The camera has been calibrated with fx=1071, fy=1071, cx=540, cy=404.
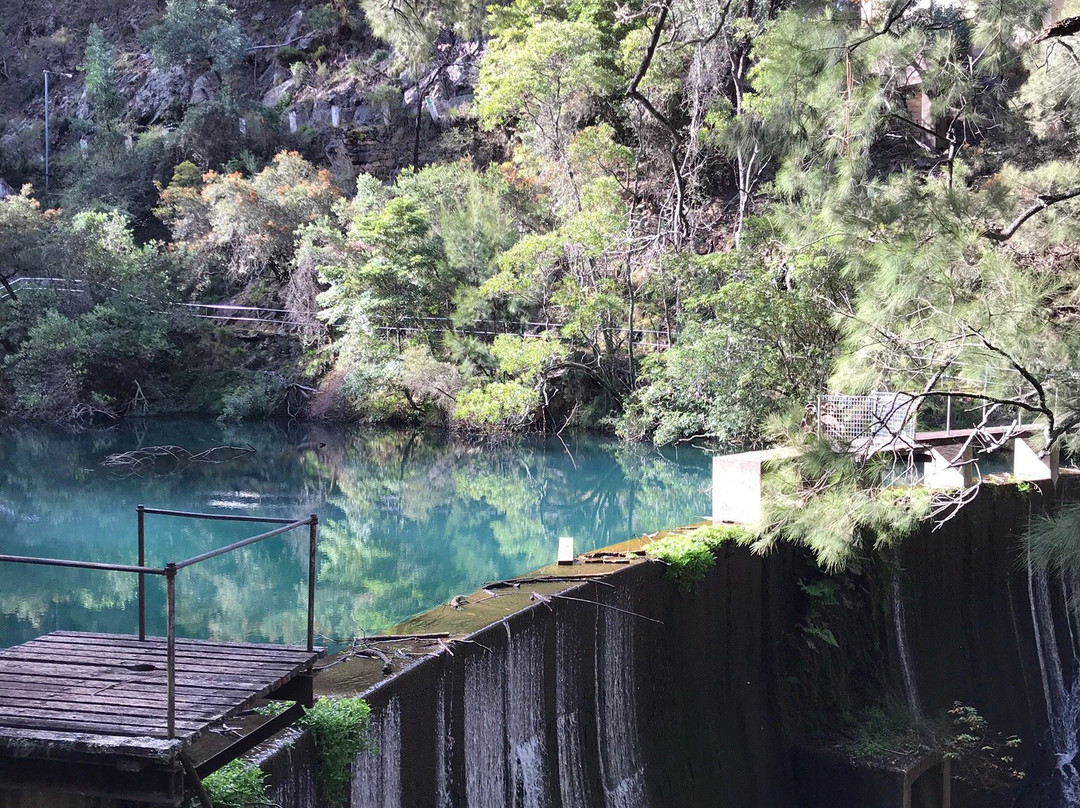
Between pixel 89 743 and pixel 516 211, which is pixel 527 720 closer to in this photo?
pixel 89 743

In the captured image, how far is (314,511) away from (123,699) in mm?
13869

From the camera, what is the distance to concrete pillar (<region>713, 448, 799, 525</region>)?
9508 mm

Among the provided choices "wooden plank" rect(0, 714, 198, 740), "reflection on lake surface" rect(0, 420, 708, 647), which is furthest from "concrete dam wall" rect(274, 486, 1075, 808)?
"reflection on lake surface" rect(0, 420, 708, 647)

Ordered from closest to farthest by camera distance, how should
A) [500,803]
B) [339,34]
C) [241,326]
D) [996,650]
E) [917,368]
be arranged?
[917,368] < [500,803] < [996,650] < [241,326] < [339,34]

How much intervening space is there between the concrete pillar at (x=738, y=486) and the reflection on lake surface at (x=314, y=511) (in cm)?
402

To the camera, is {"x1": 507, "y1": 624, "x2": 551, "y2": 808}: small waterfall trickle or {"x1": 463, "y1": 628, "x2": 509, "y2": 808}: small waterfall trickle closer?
{"x1": 463, "y1": 628, "x2": 509, "y2": 808}: small waterfall trickle

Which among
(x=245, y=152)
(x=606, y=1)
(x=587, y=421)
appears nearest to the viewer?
(x=587, y=421)

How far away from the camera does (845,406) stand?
12.3 m

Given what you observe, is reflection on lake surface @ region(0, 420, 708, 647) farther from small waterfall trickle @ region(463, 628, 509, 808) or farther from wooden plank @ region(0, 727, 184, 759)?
wooden plank @ region(0, 727, 184, 759)

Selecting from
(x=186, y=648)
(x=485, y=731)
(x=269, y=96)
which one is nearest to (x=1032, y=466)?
(x=485, y=731)

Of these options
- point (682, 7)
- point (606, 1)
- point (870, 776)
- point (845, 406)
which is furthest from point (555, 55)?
point (870, 776)

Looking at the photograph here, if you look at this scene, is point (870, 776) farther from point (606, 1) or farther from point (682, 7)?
point (606, 1)

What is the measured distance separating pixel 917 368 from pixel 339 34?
129 ft

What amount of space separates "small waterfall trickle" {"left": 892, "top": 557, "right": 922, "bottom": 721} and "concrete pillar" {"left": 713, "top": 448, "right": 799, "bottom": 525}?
2.11 m
